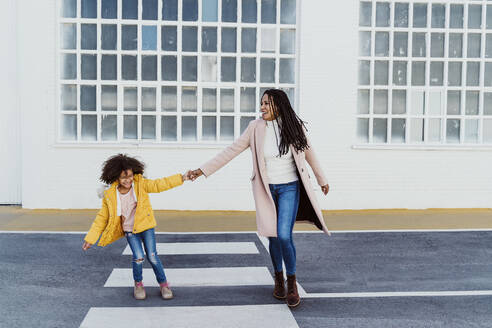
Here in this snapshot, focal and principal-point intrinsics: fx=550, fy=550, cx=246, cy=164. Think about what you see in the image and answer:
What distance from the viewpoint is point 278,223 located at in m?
5.04

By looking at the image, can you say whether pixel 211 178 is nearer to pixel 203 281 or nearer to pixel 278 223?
pixel 203 281

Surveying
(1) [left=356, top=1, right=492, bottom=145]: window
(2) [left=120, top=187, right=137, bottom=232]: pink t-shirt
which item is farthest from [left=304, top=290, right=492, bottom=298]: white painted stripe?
(1) [left=356, top=1, right=492, bottom=145]: window

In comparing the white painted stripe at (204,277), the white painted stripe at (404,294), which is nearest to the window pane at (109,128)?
the white painted stripe at (204,277)

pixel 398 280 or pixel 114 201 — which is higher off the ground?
pixel 114 201

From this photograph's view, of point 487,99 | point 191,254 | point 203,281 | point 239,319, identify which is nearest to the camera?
point 239,319

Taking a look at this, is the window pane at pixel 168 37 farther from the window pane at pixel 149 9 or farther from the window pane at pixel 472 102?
the window pane at pixel 472 102

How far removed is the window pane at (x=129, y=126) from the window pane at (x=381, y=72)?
16.0ft

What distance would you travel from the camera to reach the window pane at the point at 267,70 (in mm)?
10906

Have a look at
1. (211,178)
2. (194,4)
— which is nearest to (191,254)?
(211,178)

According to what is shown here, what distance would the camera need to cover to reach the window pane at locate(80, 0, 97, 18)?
34.7 feet

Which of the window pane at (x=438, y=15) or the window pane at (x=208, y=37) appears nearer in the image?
the window pane at (x=208, y=37)

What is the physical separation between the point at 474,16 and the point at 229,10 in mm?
5017

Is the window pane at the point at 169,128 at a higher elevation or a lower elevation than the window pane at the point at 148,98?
lower

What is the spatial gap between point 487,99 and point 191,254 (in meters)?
7.58
